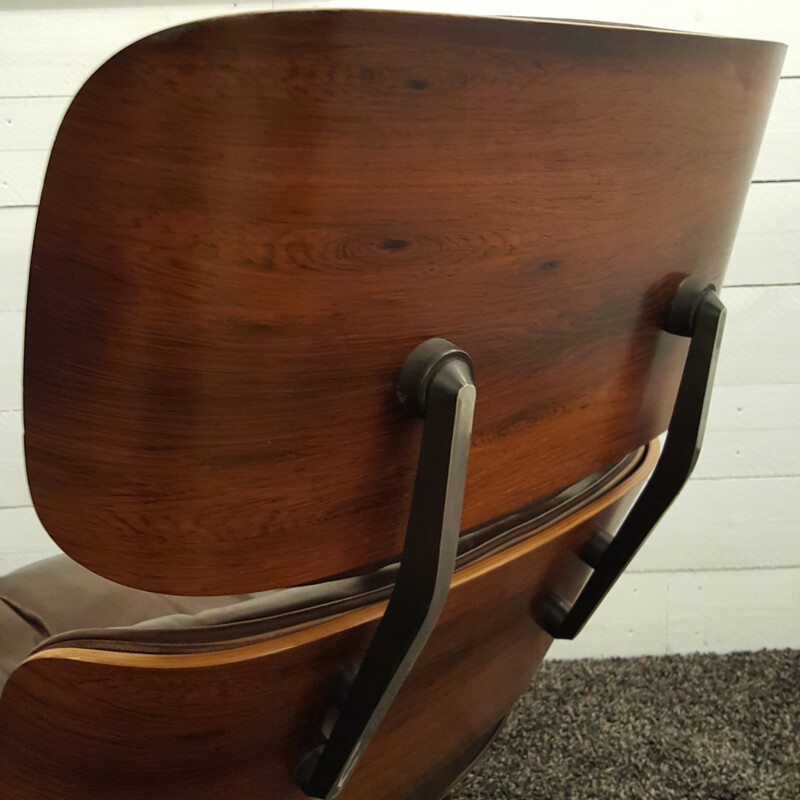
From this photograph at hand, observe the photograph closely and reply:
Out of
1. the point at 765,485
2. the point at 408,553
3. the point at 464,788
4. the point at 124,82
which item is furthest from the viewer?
the point at 765,485

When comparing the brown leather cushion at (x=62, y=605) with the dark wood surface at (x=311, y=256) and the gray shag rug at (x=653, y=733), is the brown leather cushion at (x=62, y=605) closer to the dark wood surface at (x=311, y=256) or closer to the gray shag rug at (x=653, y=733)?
the dark wood surface at (x=311, y=256)

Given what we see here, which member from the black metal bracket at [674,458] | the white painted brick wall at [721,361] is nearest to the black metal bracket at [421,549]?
the black metal bracket at [674,458]

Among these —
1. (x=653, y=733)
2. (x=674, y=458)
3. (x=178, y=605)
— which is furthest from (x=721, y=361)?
(x=178, y=605)

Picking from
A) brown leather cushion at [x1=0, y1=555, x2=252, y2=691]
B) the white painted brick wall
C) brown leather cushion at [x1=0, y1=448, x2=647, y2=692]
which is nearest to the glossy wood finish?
brown leather cushion at [x1=0, y1=448, x2=647, y2=692]

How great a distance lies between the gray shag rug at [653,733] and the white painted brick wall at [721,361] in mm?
76

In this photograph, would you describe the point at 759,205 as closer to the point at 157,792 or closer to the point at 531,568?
the point at 531,568

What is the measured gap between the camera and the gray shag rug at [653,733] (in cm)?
124

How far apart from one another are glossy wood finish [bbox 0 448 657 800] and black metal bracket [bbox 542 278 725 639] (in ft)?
0.09

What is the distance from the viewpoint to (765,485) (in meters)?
1.49

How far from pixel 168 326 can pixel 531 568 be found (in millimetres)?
327

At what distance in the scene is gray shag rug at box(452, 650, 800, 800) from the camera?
1243mm

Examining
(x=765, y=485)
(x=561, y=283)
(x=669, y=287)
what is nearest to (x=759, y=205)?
(x=765, y=485)

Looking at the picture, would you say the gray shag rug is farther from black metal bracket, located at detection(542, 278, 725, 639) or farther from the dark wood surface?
A: the dark wood surface

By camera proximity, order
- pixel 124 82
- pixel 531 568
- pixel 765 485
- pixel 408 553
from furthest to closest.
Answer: pixel 765 485
pixel 531 568
pixel 408 553
pixel 124 82
